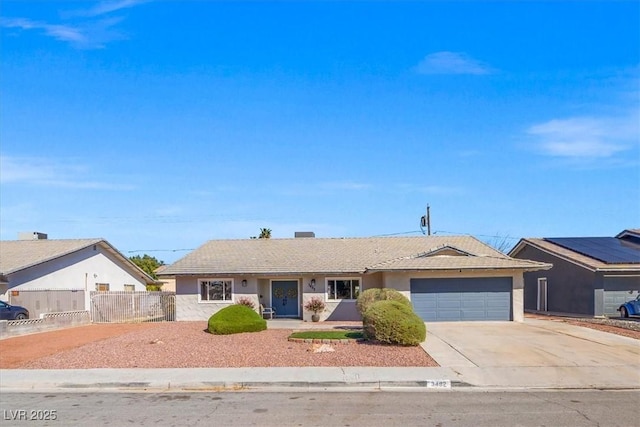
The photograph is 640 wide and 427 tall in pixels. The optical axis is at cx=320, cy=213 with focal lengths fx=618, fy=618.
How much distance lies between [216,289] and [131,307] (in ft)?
18.7

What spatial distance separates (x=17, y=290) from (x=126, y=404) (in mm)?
23459

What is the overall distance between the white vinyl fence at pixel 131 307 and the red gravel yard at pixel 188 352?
8.82 m

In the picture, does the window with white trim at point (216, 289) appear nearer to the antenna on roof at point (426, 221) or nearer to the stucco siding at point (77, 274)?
the stucco siding at point (77, 274)

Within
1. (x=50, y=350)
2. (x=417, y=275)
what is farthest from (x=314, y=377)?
(x=417, y=275)

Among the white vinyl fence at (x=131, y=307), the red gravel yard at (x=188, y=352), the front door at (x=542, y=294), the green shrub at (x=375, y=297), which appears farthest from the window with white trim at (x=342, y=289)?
the front door at (x=542, y=294)

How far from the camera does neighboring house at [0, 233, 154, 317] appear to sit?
31.9m

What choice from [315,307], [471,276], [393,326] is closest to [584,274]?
[471,276]

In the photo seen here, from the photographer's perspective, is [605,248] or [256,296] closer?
[256,296]

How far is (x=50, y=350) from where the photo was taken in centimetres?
1973

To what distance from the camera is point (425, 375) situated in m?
14.2

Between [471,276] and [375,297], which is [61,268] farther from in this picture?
[471,276]

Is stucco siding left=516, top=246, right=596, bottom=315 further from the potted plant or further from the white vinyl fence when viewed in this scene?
the white vinyl fence

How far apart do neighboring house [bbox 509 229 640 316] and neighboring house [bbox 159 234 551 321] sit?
3.74 m

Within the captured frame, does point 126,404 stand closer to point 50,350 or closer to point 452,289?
point 50,350
